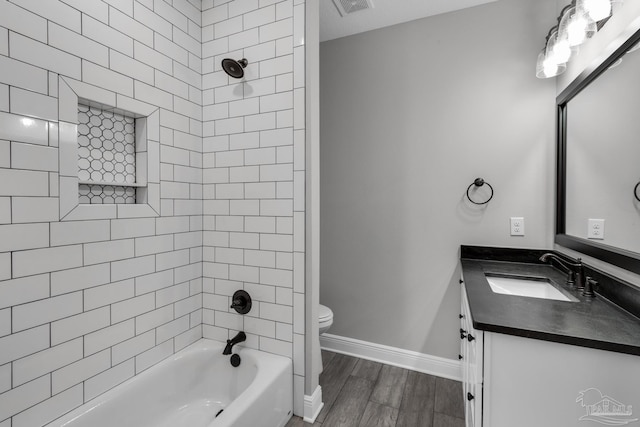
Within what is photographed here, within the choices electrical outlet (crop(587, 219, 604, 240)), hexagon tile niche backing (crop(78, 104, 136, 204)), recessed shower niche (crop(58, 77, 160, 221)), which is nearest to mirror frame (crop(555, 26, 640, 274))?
electrical outlet (crop(587, 219, 604, 240))

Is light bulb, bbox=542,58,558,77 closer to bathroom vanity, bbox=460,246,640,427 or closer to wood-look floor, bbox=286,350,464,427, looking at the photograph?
bathroom vanity, bbox=460,246,640,427

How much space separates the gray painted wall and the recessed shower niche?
4.52 feet

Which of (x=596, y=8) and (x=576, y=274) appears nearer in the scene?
(x=596, y=8)

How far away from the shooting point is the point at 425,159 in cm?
222

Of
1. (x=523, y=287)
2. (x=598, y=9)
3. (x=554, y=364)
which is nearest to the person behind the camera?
(x=554, y=364)

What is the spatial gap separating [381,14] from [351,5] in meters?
0.26

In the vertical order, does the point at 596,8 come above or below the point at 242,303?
above

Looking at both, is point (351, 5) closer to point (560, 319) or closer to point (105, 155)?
point (105, 155)

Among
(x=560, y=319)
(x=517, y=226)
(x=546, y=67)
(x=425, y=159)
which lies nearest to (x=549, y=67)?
(x=546, y=67)

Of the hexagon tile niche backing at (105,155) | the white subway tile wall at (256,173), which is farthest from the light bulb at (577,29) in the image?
the hexagon tile niche backing at (105,155)

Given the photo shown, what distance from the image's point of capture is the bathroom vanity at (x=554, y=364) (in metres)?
0.94

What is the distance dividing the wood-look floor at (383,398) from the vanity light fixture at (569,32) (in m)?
2.12

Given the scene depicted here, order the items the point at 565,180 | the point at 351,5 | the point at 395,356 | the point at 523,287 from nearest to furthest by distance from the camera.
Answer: the point at 523,287, the point at 565,180, the point at 351,5, the point at 395,356

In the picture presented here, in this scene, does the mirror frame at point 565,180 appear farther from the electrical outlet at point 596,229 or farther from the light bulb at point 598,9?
the light bulb at point 598,9
